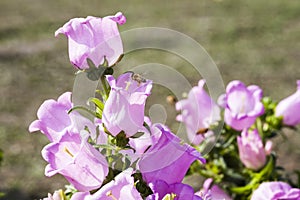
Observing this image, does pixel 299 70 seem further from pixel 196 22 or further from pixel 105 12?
pixel 105 12

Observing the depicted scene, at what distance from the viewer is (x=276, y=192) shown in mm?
1062

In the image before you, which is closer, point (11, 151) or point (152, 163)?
point (152, 163)

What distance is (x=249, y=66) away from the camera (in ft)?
19.9

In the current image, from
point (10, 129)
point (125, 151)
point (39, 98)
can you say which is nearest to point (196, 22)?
point (39, 98)

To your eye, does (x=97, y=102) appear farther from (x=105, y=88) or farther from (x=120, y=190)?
(x=120, y=190)

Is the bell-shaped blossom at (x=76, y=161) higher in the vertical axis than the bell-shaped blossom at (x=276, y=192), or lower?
higher

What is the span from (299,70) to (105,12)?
121 inches

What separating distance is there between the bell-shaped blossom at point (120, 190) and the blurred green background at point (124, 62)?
9.84 ft

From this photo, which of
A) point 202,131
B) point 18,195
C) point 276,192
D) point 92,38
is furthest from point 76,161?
point 18,195

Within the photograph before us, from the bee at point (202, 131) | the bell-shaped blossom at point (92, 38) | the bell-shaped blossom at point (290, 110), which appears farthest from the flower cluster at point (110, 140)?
the bell-shaped blossom at point (290, 110)

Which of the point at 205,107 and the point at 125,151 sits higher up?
the point at 125,151

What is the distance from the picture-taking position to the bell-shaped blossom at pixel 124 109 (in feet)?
2.68

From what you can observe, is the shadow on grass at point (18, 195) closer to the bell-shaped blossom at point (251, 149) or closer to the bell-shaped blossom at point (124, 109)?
the bell-shaped blossom at point (251, 149)

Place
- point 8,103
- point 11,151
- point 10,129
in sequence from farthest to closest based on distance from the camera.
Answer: point 8,103, point 10,129, point 11,151
